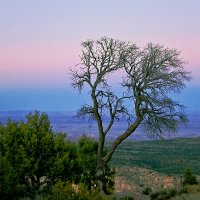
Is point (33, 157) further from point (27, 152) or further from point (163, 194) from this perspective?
point (163, 194)

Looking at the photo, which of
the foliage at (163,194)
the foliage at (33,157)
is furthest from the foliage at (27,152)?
the foliage at (163,194)

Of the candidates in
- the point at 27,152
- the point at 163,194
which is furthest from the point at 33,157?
the point at 163,194

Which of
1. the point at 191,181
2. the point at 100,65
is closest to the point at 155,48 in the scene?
the point at 100,65

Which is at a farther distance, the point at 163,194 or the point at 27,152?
the point at 163,194

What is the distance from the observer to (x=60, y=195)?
19.4 meters

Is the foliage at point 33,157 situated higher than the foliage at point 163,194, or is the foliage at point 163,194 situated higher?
the foliage at point 33,157

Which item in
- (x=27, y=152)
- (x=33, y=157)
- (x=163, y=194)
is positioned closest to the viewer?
(x=33, y=157)

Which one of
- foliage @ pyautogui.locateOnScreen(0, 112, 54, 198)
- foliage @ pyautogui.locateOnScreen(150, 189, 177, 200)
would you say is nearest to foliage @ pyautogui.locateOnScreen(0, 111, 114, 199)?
foliage @ pyautogui.locateOnScreen(0, 112, 54, 198)

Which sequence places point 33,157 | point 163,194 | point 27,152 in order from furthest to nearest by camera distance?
point 163,194 → point 27,152 → point 33,157

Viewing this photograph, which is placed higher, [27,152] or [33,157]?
[27,152]

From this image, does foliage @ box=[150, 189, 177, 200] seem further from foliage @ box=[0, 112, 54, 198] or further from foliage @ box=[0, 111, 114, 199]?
foliage @ box=[0, 112, 54, 198]

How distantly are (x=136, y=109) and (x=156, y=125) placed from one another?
6.56 feet

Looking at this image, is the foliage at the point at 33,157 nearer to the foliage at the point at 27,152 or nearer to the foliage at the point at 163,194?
the foliage at the point at 27,152

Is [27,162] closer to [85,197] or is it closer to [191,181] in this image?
[85,197]
